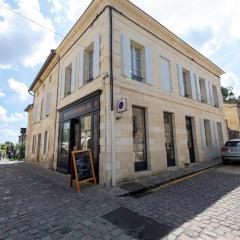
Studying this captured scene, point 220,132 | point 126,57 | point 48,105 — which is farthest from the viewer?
point 220,132

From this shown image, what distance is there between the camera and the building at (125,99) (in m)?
6.27

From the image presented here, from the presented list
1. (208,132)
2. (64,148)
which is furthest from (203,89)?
(64,148)

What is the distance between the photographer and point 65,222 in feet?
10.8

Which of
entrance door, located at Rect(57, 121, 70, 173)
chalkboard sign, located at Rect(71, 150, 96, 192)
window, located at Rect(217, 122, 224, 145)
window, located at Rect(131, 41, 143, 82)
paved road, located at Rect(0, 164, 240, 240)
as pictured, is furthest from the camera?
window, located at Rect(217, 122, 224, 145)

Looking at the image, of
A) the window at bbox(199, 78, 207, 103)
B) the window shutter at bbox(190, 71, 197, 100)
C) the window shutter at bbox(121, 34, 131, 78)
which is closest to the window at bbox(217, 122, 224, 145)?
the window at bbox(199, 78, 207, 103)

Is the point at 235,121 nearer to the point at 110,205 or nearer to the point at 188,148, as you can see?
the point at 188,148

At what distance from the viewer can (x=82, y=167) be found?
19.0 feet

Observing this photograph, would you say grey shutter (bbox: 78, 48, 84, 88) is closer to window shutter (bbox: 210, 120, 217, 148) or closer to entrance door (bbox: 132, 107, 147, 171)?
entrance door (bbox: 132, 107, 147, 171)

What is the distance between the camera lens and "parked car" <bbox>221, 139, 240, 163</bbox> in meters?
9.49

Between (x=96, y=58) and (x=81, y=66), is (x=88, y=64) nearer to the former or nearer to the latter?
(x=81, y=66)

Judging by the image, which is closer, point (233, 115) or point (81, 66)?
point (81, 66)

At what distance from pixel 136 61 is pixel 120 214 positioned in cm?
624

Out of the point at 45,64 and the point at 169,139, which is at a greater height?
the point at 45,64

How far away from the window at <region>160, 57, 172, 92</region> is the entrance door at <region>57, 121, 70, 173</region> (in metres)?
4.96
